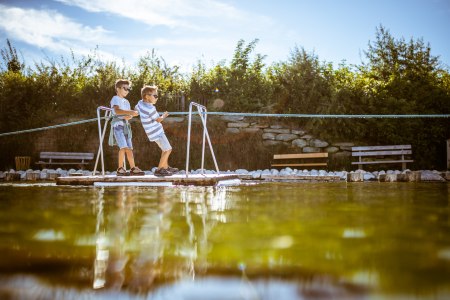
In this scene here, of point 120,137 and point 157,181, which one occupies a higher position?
point 120,137

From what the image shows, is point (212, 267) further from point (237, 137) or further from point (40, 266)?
point (237, 137)

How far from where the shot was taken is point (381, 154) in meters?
10.2

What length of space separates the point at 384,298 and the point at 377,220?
1.60 meters

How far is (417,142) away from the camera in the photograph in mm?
10234

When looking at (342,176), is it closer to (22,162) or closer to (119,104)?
(119,104)

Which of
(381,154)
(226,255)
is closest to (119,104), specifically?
(226,255)

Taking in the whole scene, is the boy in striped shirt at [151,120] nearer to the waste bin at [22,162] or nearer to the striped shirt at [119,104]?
the striped shirt at [119,104]

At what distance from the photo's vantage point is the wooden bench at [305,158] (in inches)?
395

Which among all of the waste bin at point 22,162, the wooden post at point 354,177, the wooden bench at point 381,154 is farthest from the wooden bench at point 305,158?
the waste bin at point 22,162

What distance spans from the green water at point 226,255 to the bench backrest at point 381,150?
24.3ft

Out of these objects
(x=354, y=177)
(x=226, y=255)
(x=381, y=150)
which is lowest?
(x=226, y=255)

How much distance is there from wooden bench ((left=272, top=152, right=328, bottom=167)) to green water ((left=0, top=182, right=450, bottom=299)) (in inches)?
278

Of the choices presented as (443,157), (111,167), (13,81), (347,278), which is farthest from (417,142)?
(13,81)

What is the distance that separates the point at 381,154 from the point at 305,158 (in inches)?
71.1
